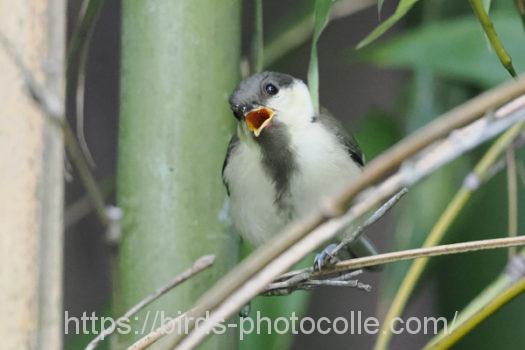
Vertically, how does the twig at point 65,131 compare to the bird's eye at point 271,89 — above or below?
above

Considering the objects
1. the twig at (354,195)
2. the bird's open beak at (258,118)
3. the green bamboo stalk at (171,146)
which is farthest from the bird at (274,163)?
the twig at (354,195)

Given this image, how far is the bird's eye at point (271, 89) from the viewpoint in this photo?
3.17 ft

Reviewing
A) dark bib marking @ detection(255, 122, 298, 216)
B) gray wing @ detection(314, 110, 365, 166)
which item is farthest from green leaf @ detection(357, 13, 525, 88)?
dark bib marking @ detection(255, 122, 298, 216)

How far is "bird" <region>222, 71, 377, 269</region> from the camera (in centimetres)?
91

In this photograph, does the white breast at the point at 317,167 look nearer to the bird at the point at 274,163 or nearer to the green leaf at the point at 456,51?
the bird at the point at 274,163

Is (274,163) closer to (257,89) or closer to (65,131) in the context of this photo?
(257,89)

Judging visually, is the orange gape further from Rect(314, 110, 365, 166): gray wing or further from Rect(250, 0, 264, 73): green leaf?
Rect(250, 0, 264, 73): green leaf

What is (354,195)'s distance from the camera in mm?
316

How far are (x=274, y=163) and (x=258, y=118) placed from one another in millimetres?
53

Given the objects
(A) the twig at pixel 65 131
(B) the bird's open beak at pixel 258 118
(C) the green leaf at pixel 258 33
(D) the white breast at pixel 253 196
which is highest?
(A) the twig at pixel 65 131

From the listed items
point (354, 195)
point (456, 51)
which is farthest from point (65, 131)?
point (456, 51)

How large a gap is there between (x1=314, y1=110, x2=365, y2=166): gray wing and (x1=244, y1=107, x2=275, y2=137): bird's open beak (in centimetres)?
7

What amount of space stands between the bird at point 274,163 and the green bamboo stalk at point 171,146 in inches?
8.9

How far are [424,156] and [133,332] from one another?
0.32 meters
